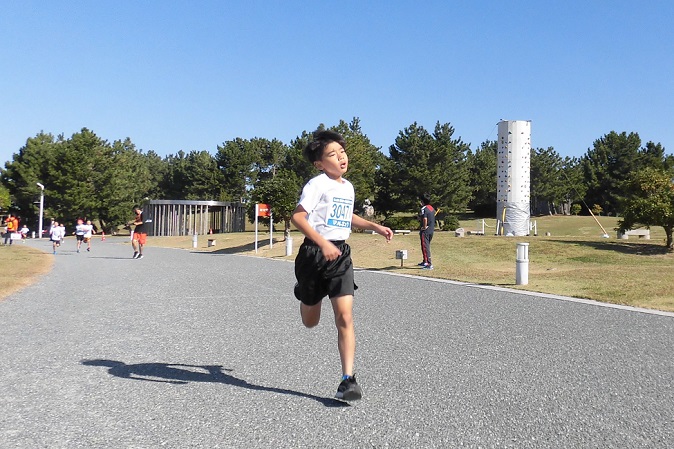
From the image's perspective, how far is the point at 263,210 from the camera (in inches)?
1222

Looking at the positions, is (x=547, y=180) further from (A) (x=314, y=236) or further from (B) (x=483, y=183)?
(A) (x=314, y=236)

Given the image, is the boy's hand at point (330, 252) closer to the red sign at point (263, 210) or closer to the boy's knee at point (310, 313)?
the boy's knee at point (310, 313)

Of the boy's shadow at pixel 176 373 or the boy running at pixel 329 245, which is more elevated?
the boy running at pixel 329 245

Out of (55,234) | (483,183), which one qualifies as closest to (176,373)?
(55,234)

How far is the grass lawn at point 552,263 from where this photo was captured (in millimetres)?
11586

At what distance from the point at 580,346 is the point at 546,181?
71582 mm

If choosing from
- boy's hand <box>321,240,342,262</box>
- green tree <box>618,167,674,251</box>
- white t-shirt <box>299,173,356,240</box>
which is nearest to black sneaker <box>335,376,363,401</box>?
boy's hand <box>321,240,342,262</box>

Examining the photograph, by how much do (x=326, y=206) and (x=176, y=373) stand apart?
1.86 meters

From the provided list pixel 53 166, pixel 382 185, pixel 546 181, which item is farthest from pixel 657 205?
pixel 53 166

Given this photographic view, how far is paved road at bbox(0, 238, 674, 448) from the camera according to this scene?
3430 mm

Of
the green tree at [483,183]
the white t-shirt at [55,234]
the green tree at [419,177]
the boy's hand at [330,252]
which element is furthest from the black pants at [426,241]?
the green tree at [483,183]

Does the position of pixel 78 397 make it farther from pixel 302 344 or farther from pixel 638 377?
pixel 638 377

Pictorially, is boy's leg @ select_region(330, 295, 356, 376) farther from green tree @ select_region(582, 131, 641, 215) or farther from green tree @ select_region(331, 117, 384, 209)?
green tree @ select_region(582, 131, 641, 215)

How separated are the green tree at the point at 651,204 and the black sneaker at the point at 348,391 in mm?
21769
